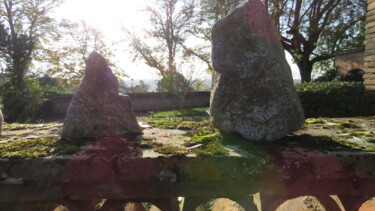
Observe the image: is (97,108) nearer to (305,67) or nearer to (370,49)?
(370,49)

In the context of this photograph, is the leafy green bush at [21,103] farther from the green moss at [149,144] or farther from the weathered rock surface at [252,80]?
the weathered rock surface at [252,80]

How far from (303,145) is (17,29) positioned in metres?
20.7

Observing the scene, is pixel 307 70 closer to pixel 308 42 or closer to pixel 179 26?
pixel 308 42

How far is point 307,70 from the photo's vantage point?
16891 mm

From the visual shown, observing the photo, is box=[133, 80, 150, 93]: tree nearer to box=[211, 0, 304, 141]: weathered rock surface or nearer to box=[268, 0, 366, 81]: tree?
box=[268, 0, 366, 81]: tree

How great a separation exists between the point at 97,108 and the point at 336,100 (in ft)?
21.6

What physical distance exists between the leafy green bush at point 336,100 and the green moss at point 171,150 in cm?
597

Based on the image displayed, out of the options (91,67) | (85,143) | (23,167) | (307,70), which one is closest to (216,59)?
(91,67)

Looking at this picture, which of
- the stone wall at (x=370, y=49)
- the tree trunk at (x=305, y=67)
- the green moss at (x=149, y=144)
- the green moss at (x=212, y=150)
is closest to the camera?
the green moss at (x=212, y=150)

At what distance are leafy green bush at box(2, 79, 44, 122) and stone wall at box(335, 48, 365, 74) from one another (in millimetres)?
20814

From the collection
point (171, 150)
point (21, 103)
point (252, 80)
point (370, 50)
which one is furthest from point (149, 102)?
point (171, 150)

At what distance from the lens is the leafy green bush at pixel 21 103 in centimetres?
1148

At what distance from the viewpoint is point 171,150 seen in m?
1.71

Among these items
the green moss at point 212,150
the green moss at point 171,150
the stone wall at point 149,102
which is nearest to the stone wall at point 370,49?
the green moss at point 212,150
